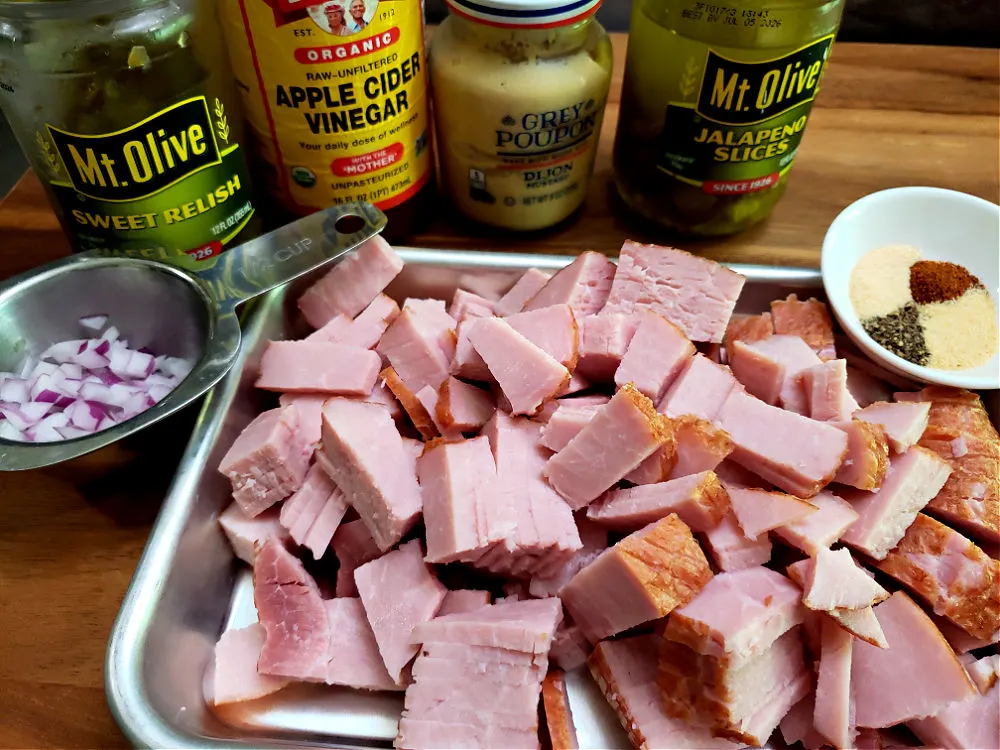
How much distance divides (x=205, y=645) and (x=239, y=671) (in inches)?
3.6

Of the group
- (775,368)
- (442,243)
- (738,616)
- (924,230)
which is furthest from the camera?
(442,243)

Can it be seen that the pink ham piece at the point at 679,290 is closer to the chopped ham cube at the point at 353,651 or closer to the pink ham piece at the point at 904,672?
the pink ham piece at the point at 904,672

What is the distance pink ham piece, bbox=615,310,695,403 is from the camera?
1331 mm

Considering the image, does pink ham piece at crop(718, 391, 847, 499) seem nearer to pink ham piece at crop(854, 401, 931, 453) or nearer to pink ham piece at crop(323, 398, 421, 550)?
pink ham piece at crop(854, 401, 931, 453)

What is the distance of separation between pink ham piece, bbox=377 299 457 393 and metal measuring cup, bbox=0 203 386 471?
186mm

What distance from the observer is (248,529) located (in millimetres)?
1276

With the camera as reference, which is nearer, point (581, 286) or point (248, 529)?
point (248, 529)

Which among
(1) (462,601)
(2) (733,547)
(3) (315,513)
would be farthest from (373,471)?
(2) (733,547)

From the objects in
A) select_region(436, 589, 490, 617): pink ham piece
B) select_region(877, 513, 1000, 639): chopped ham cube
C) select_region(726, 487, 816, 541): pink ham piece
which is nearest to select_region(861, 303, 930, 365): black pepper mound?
select_region(877, 513, 1000, 639): chopped ham cube

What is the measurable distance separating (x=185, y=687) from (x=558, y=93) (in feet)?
4.07

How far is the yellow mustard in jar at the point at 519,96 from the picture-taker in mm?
1371

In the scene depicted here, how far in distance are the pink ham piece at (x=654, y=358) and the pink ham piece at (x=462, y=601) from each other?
0.44m

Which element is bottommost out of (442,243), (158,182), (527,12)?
(442,243)

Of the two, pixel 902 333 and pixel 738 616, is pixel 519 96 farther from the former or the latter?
pixel 738 616
